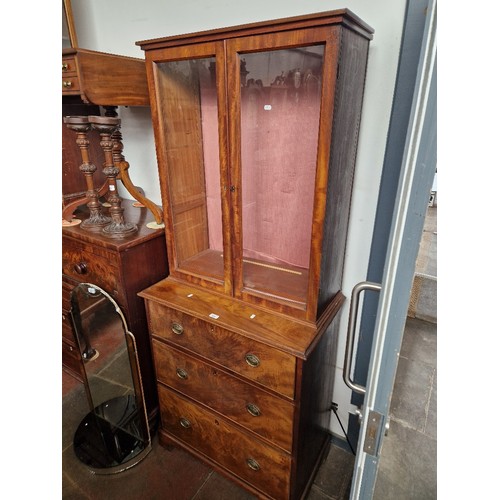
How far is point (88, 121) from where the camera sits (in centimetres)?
140

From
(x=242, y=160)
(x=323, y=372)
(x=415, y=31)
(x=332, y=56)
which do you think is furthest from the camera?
(x=323, y=372)

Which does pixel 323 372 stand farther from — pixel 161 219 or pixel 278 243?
pixel 161 219

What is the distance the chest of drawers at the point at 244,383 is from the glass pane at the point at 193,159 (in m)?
0.19

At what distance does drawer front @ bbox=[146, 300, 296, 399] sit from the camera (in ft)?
3.95

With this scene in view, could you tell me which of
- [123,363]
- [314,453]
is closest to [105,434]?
[123,363]

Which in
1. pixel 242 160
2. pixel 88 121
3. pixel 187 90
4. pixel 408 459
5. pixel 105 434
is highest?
pixel 187 90

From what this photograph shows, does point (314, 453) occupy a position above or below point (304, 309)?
below

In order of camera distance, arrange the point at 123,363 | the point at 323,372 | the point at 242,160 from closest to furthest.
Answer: the point at 242,160, the point at 323,372, the point at 123,363

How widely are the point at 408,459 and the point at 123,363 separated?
4.50 feet

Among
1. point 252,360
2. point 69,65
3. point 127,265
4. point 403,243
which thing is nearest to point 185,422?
point 252,360

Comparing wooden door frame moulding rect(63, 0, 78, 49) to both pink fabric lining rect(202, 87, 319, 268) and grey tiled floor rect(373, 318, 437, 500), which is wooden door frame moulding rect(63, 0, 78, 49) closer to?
pink fabric lining rect(202, 87, 319, 268)

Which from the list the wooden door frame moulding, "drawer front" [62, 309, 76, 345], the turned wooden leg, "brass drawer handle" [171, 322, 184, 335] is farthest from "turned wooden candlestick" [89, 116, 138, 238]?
"drawer front" [62, 309, 76, 345]

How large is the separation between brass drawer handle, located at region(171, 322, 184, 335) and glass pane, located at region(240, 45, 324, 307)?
1.09 ft

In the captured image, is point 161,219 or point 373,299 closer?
point 373,299
